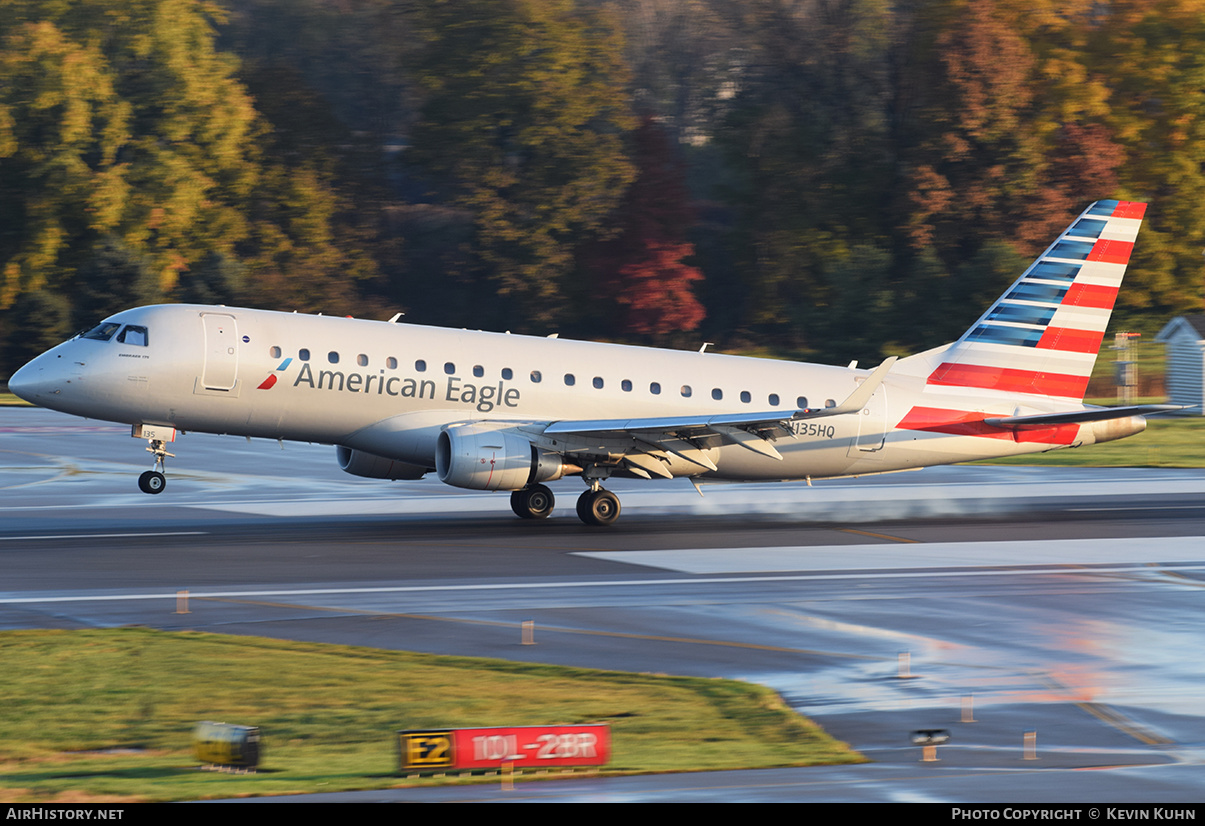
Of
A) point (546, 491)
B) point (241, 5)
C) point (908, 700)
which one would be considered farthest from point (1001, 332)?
point (241, 5)

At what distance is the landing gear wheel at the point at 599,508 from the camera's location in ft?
95.2

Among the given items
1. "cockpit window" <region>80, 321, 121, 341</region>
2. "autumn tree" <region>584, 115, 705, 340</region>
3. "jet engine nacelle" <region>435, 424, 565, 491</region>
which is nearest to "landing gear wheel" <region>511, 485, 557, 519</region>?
"jet engine nacelle" <region>435, 424, 565, 491</region>

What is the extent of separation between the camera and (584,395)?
29.1 meters

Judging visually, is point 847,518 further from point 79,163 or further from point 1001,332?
point 79,163

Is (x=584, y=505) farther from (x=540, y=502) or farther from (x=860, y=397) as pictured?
(x=860, y=397)

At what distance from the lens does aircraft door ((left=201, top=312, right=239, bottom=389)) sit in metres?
27.3

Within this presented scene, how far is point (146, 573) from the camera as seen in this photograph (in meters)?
22.8

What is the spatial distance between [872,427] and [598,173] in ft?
169

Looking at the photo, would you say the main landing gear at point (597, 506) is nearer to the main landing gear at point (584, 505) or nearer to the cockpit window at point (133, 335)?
the main landing gear at point (584, 505)

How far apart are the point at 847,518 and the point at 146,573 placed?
15303mm

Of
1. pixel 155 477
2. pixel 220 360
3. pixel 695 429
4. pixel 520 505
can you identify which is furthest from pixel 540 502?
pixel 155 477

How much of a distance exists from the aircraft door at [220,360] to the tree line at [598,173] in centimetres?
4364

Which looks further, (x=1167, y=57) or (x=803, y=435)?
(x=1167, y=57)

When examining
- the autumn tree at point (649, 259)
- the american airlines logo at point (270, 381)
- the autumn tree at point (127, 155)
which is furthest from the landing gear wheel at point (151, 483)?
the autumn tree at point (649, 259)
